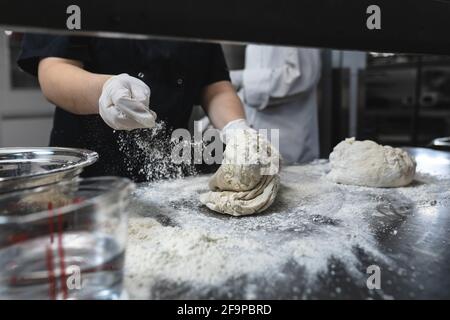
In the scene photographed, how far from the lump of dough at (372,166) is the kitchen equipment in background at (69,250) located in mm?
831

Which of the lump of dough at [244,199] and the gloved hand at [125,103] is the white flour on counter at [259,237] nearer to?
the lump of dough at [244,199]

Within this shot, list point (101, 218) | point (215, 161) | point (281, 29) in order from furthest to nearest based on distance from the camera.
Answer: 1. point (215, 161)
2. point (281, 29)
3. point (101, 218)

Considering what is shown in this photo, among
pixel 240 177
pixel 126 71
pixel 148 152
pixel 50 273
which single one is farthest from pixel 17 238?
pixel 126 71

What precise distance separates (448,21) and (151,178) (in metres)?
0.94

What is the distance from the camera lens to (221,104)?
151 centimetres

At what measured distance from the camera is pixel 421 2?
0.94 metres

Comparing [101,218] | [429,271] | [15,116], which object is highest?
[15,116]

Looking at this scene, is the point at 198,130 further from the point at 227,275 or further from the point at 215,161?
the point at 227,275

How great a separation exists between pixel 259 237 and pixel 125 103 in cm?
45

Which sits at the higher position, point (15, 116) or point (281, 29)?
point (281, 29)

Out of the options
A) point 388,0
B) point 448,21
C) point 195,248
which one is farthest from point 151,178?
point 448,21

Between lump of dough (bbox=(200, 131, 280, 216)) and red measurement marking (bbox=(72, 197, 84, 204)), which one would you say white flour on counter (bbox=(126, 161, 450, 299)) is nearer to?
Answer: lump of dough (bbox=(200, 131, 280, 216))

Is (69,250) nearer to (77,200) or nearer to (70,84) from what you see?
(77,200)

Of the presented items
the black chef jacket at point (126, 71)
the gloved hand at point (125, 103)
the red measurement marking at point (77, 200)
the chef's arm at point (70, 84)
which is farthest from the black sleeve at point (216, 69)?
the red measurement marking at point (77, 200)
